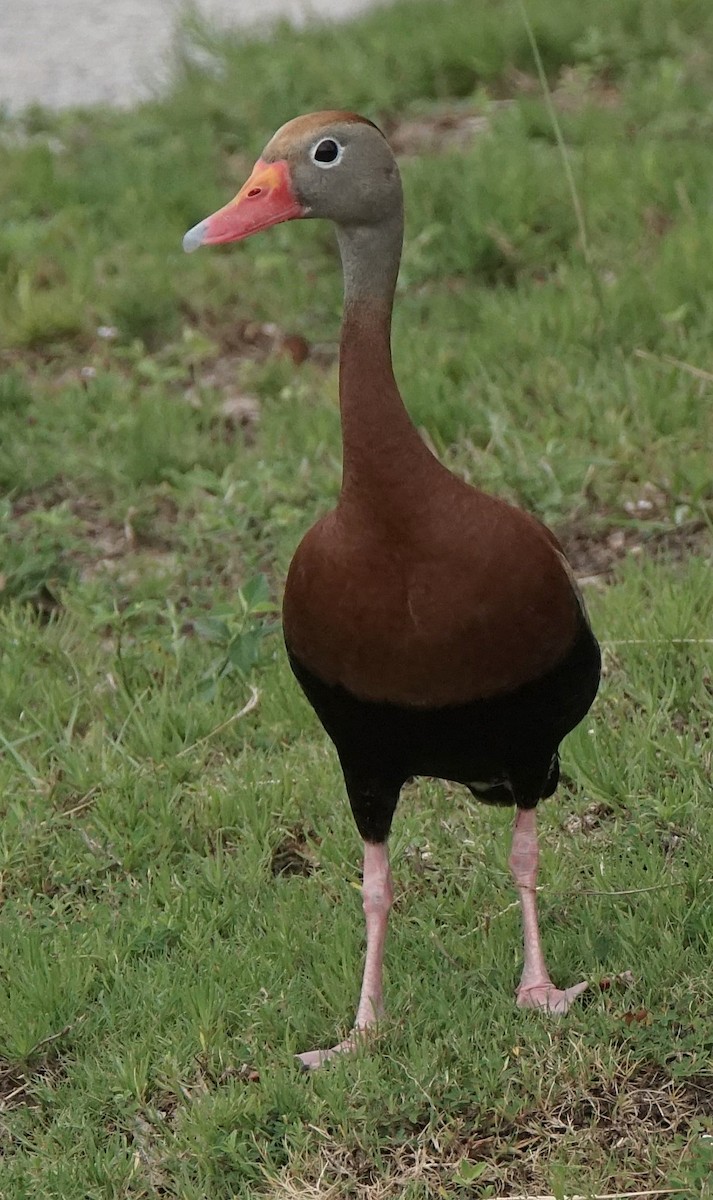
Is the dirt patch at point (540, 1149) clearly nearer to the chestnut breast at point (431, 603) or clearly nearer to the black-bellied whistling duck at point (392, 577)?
the black-bellied whistling duck at point (392, 577)

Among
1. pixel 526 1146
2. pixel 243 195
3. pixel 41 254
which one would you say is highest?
→ pixel 243 195

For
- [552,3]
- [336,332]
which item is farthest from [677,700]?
[552,3]

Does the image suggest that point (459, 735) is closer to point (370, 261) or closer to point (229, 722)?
point (370, 261)

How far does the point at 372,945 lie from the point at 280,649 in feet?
4.13

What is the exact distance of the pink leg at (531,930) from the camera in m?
3.02

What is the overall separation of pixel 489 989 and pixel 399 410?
1076mm

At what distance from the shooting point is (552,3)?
7348mm

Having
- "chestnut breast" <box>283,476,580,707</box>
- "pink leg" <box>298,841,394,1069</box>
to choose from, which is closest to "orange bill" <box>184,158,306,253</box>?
"chestnut breast" <box>283,476,580,707</box>

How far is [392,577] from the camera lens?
106 inches

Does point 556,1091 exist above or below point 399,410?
below

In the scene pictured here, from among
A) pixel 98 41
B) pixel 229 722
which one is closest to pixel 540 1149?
pixel 229 722

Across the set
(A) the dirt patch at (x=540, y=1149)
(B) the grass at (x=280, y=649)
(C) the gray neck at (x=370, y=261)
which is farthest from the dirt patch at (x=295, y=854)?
(C) the gray neck at (x=370, y=261)

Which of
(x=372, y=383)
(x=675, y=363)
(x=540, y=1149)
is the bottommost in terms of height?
(x=540, y=1149)

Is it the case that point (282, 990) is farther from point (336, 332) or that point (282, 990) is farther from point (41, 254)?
point (41, 254)
